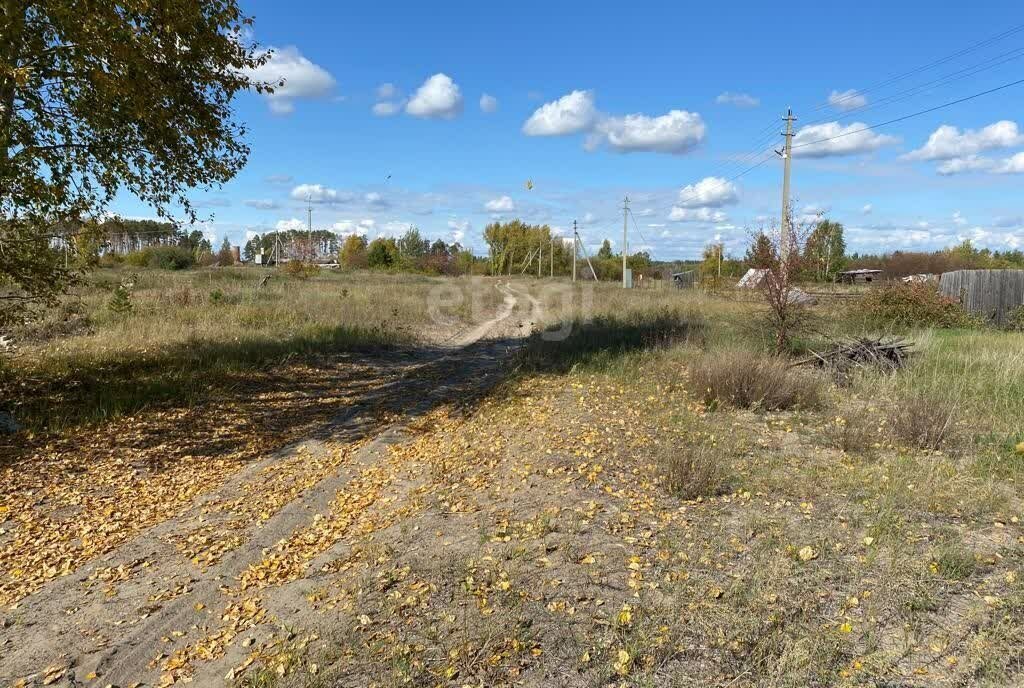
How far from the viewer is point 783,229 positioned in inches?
460

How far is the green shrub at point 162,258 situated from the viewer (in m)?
48.7

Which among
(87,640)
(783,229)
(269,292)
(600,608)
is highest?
(783,229)

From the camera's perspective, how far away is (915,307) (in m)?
20.8

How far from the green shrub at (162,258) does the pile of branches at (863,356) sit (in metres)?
47.2

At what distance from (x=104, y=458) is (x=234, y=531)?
108 inches

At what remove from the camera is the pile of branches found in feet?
34.6

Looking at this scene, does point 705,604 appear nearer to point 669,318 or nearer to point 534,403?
point 534,403

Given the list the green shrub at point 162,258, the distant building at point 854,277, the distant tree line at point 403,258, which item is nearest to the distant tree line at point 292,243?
the distant tree line at point 403,258

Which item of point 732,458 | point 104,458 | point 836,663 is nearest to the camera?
point 836,663

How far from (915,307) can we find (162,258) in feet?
160

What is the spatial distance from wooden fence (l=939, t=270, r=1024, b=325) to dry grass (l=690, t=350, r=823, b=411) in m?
17.0

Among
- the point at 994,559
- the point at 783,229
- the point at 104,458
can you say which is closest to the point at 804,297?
the point at 783,229

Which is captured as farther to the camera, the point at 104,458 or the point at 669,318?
the point at 669,318

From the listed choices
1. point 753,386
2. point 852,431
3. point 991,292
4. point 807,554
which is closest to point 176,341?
point 753,386
